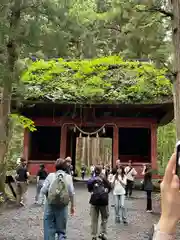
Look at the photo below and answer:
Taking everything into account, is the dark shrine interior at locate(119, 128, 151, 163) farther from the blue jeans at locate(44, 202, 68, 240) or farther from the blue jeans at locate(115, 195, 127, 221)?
the blue jeans at locate(44, 202, 68, 240)

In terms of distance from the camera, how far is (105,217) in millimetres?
6441

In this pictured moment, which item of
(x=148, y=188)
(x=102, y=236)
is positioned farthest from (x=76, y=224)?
(x=148, y=188)

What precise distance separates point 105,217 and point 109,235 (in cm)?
80

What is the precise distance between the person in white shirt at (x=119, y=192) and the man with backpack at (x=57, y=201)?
2736 mm

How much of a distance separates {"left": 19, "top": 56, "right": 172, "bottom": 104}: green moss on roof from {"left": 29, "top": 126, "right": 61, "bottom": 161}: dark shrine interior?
3.80 m

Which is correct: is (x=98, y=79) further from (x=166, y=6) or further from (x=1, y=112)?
(x=166, y=6)

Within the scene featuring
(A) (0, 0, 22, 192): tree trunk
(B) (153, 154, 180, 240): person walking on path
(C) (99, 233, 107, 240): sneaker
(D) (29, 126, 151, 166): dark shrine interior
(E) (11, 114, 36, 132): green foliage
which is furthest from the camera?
(D) (29, 126, 151, 166): dark shrine interior

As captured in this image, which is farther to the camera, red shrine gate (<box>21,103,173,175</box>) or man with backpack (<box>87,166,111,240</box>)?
red shrine gate (<box>21,103,173,175</box>)

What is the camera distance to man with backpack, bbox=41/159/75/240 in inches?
211

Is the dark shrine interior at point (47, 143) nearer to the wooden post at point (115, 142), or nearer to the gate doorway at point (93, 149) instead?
the gate doorway at point (93, 149)

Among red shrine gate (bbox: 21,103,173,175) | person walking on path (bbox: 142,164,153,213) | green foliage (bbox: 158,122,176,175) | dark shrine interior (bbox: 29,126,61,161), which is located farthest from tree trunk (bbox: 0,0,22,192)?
green foliage (bbox: 158,122,176,175)

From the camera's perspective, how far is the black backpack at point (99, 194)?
6.30m

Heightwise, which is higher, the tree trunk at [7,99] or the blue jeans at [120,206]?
the tree trunk at [7,99]

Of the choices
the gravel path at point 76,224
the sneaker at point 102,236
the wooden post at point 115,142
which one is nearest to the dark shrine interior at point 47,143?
the wooden post at point 115,142
